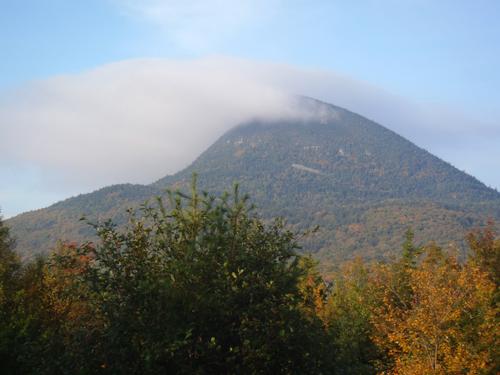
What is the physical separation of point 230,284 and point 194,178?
11.6 ft

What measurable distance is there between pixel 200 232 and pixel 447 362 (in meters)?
19.8

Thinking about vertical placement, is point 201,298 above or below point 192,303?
above

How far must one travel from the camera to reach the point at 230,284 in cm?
1425

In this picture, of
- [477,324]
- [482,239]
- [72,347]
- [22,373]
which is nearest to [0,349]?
[22,373]

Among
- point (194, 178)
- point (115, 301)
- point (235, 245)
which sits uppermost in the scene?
point (194, 178)

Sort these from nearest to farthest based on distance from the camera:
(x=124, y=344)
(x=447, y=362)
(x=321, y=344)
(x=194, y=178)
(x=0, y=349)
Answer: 1. (x=124, y=344)
2. (x=321, y=344)
3. (x=194, y=178)
4. (x=0, y=349)
5. (x=447, y=362)

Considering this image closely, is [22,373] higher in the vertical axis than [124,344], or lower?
lower

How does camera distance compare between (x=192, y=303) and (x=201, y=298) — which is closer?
(x=201, y=298)

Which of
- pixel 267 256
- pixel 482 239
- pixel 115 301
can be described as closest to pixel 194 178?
pixel 267 256

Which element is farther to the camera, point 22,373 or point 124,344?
point 22,373

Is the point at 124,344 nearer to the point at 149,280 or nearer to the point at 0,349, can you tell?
the point at 149,280

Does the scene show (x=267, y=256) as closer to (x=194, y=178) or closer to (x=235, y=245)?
(x=235, y=245)

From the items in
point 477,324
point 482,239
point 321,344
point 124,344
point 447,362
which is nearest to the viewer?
point 124,344

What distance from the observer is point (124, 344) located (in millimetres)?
13992
